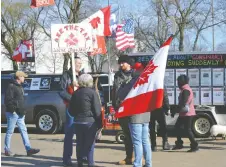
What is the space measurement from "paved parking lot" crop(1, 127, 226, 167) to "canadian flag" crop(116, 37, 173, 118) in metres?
1.93

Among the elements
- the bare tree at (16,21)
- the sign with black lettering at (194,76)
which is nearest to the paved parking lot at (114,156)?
the sign with black lettering at (194,76)

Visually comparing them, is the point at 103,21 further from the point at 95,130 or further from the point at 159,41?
the point at 159,41

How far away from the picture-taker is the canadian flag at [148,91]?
6.91 meters

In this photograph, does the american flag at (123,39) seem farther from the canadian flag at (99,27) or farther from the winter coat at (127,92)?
the winter coat at (127,92)

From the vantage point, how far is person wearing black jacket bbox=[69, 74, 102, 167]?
7.51 m

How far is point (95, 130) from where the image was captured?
301 inches

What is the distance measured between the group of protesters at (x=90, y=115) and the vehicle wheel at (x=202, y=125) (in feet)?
8.52

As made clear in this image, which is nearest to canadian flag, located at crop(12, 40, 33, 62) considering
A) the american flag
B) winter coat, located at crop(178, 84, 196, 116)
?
the american flag

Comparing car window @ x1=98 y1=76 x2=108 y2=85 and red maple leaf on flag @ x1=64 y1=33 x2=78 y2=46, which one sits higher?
red maple leaf on flag @ x1=64 y1=33 x2=78 y2=46

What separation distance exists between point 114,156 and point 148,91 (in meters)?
3.09

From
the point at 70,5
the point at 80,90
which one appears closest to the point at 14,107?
the point at 80,90

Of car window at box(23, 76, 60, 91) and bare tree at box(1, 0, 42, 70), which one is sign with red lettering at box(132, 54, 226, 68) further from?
bare tree at box(1, 0, 42, 70)

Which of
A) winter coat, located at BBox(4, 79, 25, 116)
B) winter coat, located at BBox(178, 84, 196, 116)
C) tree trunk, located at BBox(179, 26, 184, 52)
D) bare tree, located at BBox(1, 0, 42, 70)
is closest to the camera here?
winter coat, located at BBox(4, 79, 25, 116)

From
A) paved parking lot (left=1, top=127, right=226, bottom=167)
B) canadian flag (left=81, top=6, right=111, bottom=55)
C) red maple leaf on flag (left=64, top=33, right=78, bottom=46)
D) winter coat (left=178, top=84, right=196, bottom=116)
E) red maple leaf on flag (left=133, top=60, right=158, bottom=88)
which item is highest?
canadian flag (left=81, top=6, right=111, bottom=55)
